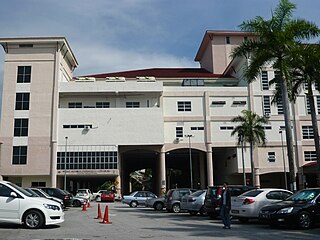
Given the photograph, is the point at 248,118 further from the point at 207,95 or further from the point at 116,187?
the point at 116,187

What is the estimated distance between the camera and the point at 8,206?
13.3 metres

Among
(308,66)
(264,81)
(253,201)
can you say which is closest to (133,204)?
(308,66)

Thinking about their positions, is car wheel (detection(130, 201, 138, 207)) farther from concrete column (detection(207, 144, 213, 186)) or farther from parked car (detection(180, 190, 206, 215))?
concrete column (detection(207, 144, 213, 186))

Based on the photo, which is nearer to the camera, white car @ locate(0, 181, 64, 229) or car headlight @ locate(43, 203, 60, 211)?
white car @ locate(0, 181, 64, 229)

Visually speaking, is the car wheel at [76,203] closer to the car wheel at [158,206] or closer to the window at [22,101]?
the car wheel at [158,206]

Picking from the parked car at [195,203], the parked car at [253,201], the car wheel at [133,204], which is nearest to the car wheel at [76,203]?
the car wheel at [133,204]

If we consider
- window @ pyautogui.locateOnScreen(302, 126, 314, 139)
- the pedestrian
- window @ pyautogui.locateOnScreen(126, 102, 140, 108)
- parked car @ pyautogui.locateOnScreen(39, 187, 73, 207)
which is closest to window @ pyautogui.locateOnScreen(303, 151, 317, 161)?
window @ pyautogui.locateOnScreen(302, 126, 314, 139)

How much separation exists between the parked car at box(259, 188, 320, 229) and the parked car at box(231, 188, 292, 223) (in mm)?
1670

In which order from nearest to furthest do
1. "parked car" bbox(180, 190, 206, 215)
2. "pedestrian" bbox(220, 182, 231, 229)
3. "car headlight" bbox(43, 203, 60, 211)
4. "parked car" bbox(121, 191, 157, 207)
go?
"car headlight" bbox(43, 203, 60, 211) → "pedestrian" bbox(220, 182, 231, 229) → "parked car" bbox(180, 190, 206, 215) → "parked car" bbox(121, 191, 157, 207)

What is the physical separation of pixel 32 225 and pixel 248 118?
34.2 metres

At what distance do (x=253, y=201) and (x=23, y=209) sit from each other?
9.05 m

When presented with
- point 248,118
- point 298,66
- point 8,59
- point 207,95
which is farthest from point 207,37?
point 298,66

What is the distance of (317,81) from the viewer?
25.5m

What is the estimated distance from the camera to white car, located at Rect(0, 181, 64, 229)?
13.3 meters
